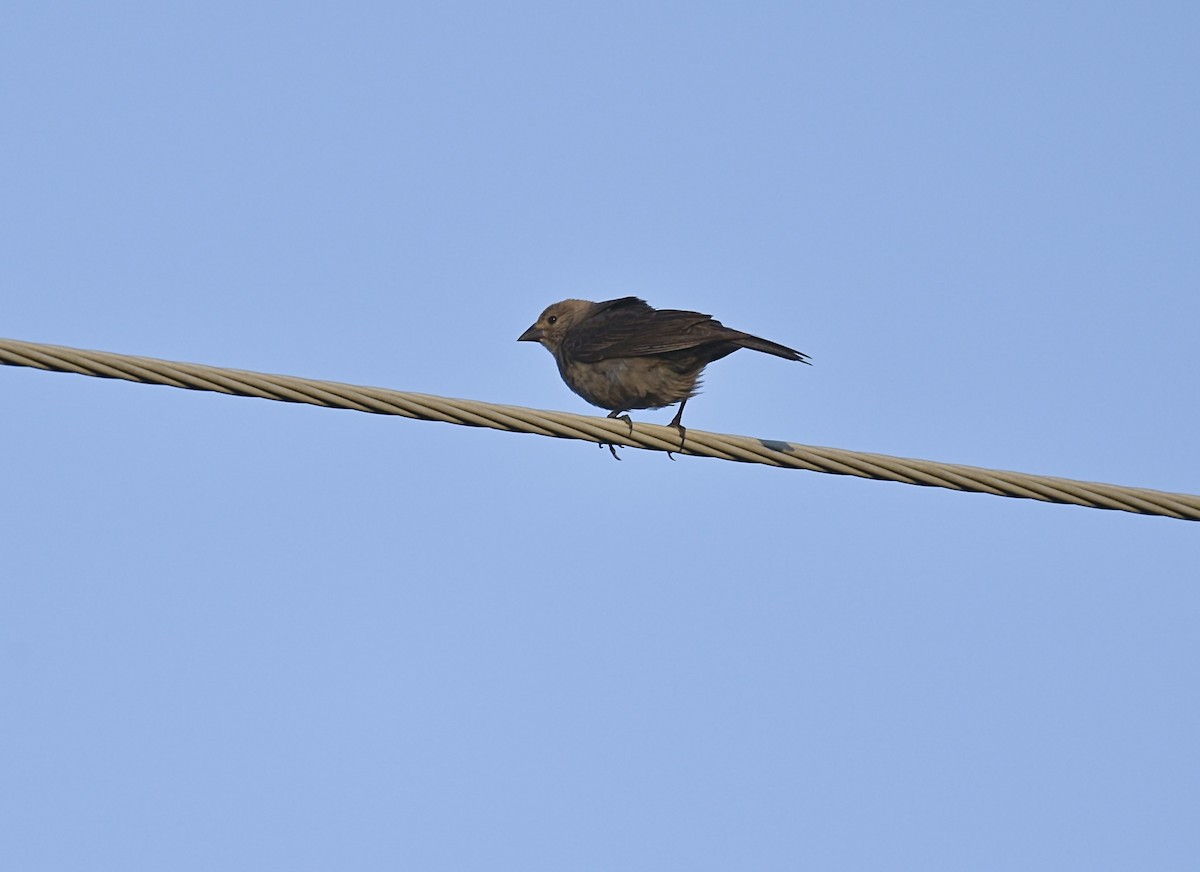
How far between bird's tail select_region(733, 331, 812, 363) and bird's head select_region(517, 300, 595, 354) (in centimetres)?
291

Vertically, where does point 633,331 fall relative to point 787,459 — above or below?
above

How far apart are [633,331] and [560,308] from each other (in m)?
2.13

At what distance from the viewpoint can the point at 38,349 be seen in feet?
15.6

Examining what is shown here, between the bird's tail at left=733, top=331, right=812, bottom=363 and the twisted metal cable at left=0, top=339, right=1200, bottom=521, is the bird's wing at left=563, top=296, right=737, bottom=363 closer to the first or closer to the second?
the bird's tail at left=733, top=331, right=812, bottom=363

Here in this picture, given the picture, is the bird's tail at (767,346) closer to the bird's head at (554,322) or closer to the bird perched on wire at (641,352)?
the bird perched on wire at (641,352)

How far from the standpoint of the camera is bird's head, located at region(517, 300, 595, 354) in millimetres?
10633

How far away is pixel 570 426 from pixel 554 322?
211 inches

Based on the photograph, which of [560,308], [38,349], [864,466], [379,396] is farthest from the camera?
[560,308]

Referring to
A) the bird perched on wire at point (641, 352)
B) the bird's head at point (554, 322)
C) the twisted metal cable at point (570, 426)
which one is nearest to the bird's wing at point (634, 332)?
the bird perched on wire at point (641, 352)

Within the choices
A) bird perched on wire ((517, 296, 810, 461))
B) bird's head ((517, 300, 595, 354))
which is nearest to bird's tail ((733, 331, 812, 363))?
bird perched on wire ((517, 296, 810, 461))

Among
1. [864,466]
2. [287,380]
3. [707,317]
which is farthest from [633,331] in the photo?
[287,380]

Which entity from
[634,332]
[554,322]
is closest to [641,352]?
[634,332]

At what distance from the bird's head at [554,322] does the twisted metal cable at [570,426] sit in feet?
15.7

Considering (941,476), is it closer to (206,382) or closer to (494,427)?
(494,427)
